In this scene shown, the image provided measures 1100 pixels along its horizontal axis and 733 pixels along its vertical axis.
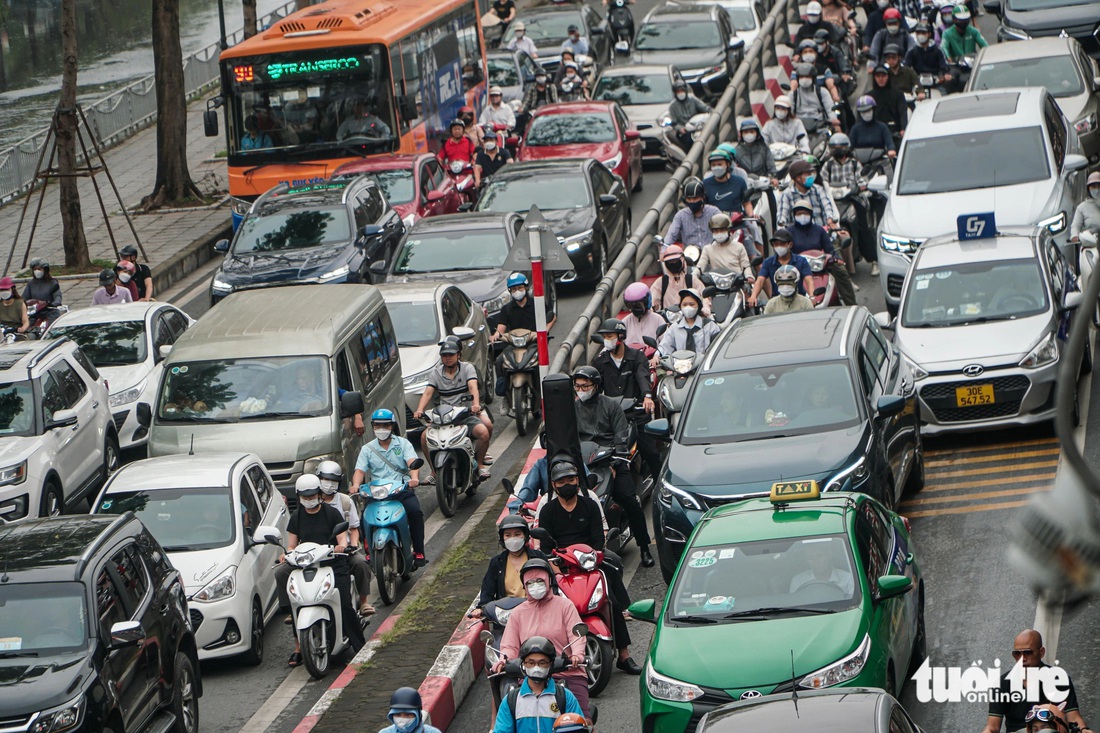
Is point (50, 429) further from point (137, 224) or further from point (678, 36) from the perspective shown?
point (678, 36)

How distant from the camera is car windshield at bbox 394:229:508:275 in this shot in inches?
887

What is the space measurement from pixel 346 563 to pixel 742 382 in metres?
3.41

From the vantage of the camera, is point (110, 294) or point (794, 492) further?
point (110, 294)

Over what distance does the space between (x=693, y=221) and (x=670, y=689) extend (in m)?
10.2

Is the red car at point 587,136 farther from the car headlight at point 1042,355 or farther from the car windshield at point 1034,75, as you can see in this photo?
the car headlight at point 1042,355

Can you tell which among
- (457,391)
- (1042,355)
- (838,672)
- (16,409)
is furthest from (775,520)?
(16,409)

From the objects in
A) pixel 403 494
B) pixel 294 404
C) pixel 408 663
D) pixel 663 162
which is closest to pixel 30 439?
pixel 294 404

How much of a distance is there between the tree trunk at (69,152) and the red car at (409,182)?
4.30 meters

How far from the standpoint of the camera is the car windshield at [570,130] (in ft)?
94.9

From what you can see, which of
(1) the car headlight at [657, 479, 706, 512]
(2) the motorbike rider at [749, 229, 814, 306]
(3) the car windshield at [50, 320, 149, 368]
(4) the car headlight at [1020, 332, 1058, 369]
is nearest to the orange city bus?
(3) the car windshield at [50, 320, 149, 368]

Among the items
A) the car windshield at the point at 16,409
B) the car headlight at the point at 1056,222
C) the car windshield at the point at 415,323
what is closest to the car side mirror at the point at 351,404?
the car windshield at the point at 16,409

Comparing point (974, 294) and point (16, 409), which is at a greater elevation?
point (974, 294)

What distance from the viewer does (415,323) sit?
20422mm

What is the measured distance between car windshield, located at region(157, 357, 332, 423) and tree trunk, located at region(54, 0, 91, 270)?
34.9ft
